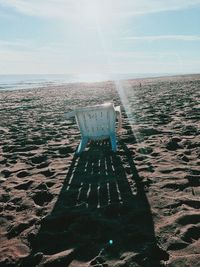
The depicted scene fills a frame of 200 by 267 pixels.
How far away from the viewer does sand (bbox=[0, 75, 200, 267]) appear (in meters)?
3.65

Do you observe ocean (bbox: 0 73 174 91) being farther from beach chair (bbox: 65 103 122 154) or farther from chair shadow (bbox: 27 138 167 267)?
chair shadow (bbox: 27 138 167 267)

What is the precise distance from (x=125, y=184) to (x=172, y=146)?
2373 mm

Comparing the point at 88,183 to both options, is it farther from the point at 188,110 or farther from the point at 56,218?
the point at 188,110

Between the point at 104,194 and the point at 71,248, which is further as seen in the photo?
the point at 104,194

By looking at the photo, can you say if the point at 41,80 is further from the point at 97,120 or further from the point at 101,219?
the point at 101,219

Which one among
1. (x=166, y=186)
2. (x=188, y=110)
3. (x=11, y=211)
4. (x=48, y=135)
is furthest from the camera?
(x=188, y=110)

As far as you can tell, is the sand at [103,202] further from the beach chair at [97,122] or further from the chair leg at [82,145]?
the beach chair at [97,122]

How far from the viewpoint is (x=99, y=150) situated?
7.77 metres

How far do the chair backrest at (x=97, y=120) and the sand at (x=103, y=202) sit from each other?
13.3 inches

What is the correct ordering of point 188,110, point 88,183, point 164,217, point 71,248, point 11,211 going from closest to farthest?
point 71,248
point 164,217
point 11,211
point 88,183
point 188,110

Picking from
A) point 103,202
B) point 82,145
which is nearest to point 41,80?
point 82,145

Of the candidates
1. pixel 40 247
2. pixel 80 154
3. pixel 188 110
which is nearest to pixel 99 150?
pixel 80 154

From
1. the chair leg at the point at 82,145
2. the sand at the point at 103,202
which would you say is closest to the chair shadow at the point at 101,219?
the sand at the point at 103,202

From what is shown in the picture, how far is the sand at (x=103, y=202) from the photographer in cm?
365
